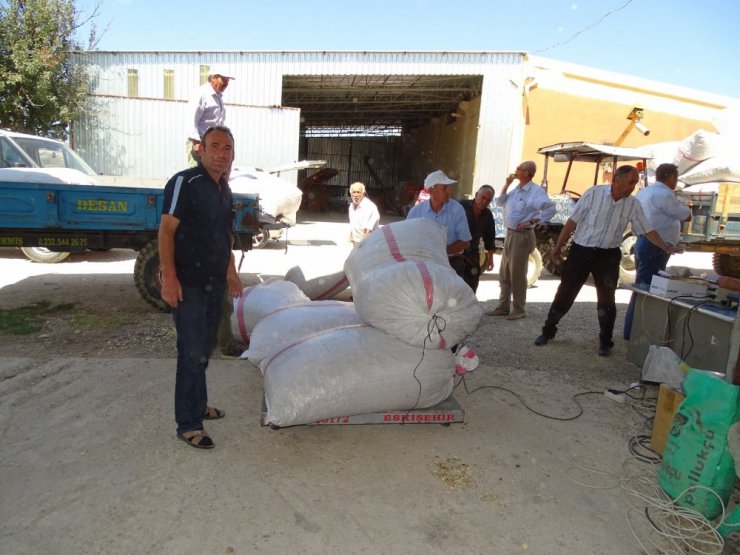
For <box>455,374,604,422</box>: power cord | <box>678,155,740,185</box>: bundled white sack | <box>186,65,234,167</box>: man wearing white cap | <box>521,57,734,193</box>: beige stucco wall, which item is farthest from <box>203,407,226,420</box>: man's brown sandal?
<box>521,57,734,193</box>: beige stucco wall

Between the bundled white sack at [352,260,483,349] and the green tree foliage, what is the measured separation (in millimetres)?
14335

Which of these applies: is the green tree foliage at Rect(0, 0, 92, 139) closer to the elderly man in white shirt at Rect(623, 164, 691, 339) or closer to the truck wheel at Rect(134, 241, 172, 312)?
the truck wheel at Rect(134, 241, 172, 312)

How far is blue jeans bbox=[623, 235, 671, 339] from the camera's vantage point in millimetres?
4930

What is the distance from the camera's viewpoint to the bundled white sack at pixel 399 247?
10.3ft

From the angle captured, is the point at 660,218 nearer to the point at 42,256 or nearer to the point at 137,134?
the point at 42,256

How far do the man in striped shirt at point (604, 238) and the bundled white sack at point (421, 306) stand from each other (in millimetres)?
2260

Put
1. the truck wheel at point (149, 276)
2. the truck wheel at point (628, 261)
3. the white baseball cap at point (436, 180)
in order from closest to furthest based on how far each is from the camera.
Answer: the white baseball cap at point (436, 180) < the truck wheel at point (149, 276) < the truck wheel at point (628, 261)

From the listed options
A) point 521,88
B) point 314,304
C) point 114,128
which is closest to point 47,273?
point 314,304

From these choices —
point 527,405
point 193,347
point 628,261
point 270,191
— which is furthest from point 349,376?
point 628,261

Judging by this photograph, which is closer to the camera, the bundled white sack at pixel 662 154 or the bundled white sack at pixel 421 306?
the bundled white sack at pixel 421 306

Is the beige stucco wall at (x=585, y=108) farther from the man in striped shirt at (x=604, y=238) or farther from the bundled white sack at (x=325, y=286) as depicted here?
the bundled white sack at (x=325, y=286)

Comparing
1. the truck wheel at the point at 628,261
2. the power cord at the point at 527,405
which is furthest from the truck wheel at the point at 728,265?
the truck wheel at the point at 628,261

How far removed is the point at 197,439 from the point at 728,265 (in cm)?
386

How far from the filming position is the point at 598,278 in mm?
4676
